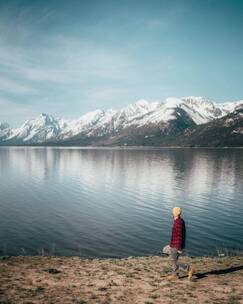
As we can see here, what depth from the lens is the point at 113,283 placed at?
2175 centimetres

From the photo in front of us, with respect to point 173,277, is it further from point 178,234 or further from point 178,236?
point 178,234

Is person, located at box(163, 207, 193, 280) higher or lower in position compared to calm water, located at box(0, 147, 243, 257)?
higher

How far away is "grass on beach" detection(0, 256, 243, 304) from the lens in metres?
19.1

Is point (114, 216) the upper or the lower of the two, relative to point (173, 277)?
lower

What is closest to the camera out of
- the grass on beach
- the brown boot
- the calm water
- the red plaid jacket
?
the grass on beach

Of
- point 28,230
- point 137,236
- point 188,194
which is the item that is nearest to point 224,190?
point 188,194

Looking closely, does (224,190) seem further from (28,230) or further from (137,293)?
(137,293)

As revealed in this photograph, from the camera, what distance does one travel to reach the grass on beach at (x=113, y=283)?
19062 mm

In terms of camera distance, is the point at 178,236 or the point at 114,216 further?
the point at 114,216

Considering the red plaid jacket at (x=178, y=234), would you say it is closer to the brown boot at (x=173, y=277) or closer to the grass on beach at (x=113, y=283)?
the brown boot at (x=173, y=277)

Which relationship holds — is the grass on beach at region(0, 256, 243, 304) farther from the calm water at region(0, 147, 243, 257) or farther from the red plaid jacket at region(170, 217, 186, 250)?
the calm water at region(0, 147, 243, 257)

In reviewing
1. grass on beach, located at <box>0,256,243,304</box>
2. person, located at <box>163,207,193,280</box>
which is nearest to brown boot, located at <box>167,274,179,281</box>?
person, located at <box>163,207,193,280</box>

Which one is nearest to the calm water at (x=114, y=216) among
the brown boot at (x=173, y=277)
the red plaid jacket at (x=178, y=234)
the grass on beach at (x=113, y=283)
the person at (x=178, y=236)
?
the grass on beach at (x=113, y=283)

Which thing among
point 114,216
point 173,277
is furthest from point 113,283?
point 114,216
